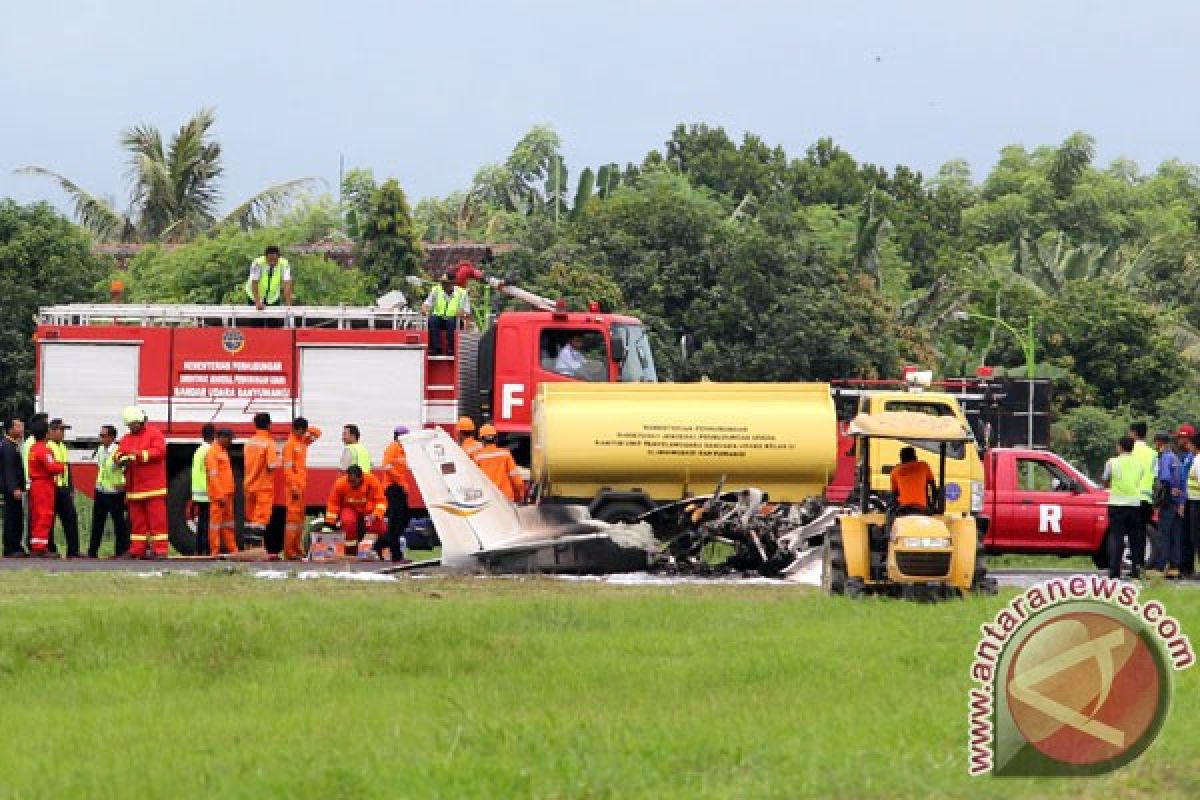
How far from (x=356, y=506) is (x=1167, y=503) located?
32.0ft

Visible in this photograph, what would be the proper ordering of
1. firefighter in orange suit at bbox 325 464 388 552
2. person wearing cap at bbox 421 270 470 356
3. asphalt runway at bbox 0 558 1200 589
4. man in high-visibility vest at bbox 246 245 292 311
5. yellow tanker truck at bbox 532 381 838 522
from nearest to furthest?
asphalt runway at bbox 0 558 1200 589, yellow tanker truck at bbox 532 381 838 522, firefighter in orange suit at bbox 325 464 388 552, person wearing cap at bbox 421 270 470 356, man in high-visibility vest at bbox 246 245 292 311

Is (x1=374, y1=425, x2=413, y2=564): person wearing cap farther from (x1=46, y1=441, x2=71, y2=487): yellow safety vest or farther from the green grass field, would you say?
the green grass field

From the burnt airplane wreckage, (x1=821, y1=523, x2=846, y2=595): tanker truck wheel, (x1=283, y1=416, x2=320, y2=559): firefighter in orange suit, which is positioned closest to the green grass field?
(x1=821, y1=523, x2=846, y2=595): tanker truck wheel

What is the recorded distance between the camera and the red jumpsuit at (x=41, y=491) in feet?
94.0

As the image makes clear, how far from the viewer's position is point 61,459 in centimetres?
2919

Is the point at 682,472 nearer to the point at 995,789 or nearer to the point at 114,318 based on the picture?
the point at 114,318

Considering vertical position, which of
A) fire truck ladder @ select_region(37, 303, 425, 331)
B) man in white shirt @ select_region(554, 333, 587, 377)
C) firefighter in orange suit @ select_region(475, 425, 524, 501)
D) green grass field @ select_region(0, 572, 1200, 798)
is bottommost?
green grass field @ select_region(0, 572, 1200, 798)

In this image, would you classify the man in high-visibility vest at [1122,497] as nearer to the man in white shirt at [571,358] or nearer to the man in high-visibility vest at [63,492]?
the man in white shirt at [571,358]

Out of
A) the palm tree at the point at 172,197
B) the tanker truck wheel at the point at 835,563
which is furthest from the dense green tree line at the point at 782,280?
the tanker truck wheel at the point at 835,563

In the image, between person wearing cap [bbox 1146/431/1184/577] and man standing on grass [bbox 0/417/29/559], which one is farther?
man standing on grass [bbox 0/417/29/559]

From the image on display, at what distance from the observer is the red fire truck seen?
29.9 m

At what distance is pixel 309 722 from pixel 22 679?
2.90 m

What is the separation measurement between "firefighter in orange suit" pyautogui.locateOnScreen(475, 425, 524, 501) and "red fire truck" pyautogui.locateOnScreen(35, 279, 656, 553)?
264cm

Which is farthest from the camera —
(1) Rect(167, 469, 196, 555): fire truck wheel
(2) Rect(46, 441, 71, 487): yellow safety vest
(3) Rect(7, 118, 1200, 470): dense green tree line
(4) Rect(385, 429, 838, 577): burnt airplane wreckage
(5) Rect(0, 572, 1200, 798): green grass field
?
(3) Rect(7, 118, 1200, 470): dense green tree line
